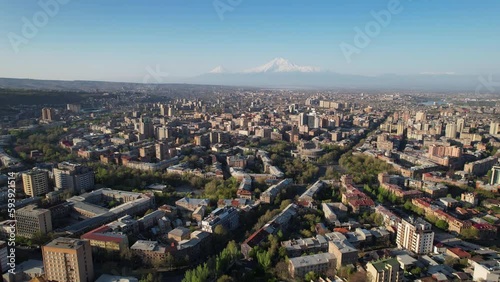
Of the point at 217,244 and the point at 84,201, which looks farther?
the point at 84,201

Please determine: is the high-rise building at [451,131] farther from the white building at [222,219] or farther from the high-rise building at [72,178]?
the high-rise building at [72,178]

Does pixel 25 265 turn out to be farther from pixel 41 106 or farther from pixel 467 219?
pixel 41 106

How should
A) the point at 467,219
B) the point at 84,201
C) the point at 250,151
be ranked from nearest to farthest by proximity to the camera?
the point at 467,219 → the point at 84,201 → the point at 250,151

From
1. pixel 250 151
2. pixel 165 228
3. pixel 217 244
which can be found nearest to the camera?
pixel 217 244

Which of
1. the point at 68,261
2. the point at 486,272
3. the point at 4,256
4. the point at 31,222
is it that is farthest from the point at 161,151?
the point at 486,272

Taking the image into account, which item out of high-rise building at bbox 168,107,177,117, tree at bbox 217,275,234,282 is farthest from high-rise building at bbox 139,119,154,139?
tree at bbox 217,275,234,282

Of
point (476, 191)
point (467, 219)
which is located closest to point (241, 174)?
point (467, 219)

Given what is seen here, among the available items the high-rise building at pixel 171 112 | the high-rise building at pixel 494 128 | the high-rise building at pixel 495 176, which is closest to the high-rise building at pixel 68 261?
the high-rise building at pixel 495 176

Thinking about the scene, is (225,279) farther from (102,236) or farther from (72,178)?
(72,178)

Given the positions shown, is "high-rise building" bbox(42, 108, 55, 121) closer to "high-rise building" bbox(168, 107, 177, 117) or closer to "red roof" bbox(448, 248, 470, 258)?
"high-rise building" bbox(168, 107, 177, 117)
